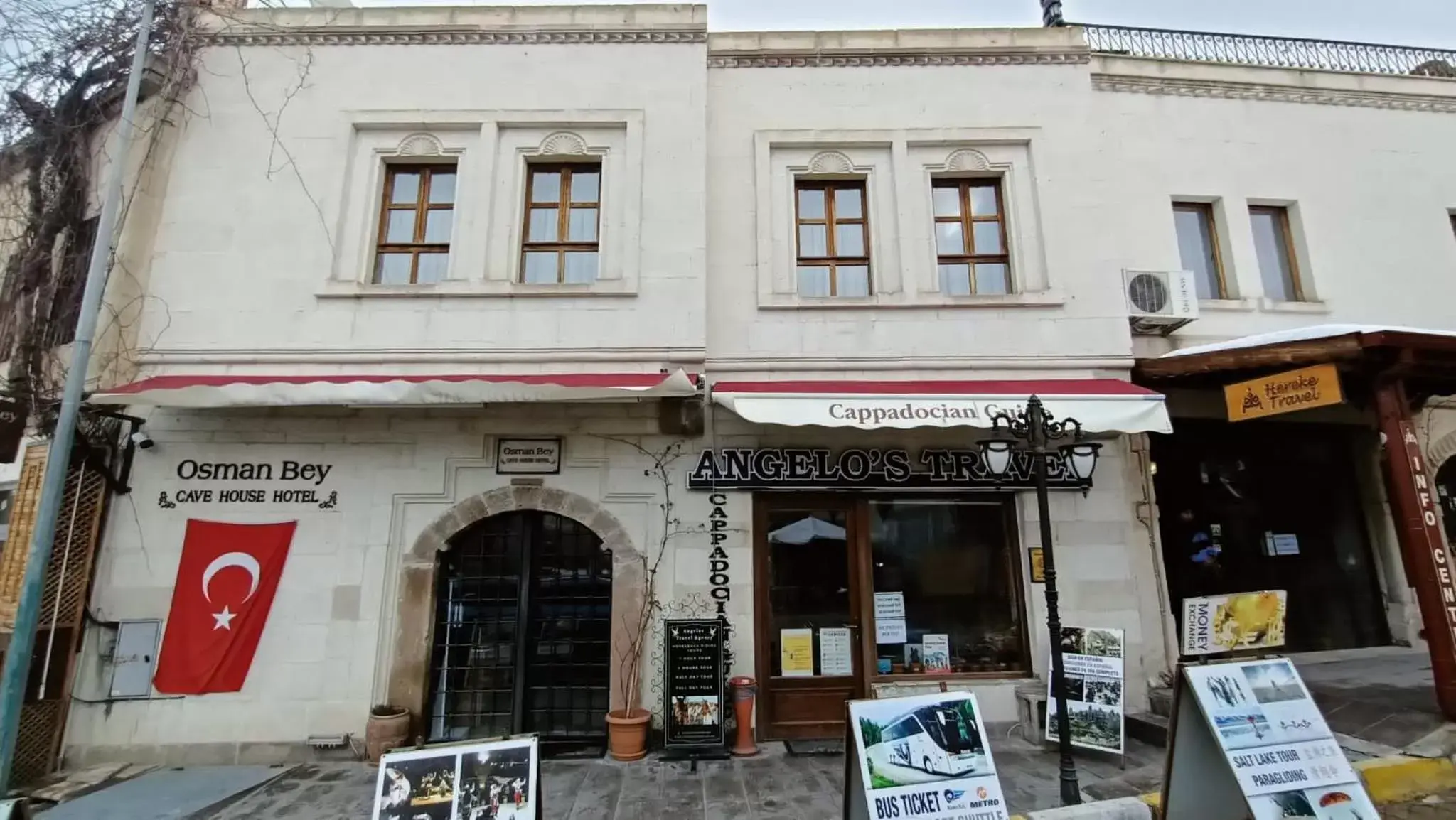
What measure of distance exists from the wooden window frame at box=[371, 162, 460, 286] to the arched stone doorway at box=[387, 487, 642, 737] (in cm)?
272

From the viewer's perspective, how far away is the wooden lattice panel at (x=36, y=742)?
6023mm

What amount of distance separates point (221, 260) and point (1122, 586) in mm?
10369

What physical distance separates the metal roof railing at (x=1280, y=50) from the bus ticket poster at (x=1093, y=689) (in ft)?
27.2

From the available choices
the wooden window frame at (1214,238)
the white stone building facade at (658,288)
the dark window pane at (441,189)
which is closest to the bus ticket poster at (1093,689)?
the white stone building facade at (658,288)

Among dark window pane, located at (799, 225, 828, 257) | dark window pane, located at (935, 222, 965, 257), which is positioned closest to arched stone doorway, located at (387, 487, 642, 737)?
dark window pane, located at (799, 225, 828, 257)

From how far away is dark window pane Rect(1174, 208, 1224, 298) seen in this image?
867cm

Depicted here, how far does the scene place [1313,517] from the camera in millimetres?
8516

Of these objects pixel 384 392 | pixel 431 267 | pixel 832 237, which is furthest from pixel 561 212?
pixel 832 237

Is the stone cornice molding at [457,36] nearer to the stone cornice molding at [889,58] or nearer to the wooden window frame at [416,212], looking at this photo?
the stone cornice molding at [889,58]

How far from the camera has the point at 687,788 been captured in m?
5.68

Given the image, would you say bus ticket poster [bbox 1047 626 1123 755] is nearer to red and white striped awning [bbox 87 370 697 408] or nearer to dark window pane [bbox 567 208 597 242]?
red and white striped awning [bbox 87 370 697 408]

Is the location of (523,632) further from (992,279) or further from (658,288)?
(992,279)

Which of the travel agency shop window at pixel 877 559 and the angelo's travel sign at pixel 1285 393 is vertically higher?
the angelo's travel sign at pixel 1285 393

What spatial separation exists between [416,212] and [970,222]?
6602 millimetres
